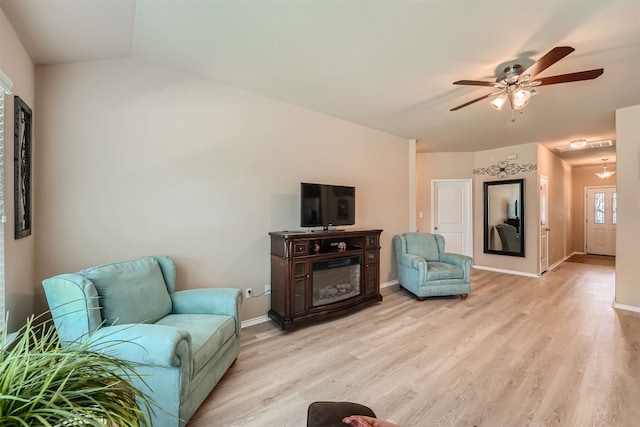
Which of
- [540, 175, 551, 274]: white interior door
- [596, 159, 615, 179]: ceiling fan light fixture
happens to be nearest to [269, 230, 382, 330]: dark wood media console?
[540, 175, 551, 274]: white interior door

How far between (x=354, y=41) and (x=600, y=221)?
9146 mm

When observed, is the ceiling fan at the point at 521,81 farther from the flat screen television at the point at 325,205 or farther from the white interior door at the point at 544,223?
the white interior door at the point at 544,223

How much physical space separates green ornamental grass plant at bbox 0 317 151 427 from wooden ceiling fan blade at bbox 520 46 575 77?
275 centimetres

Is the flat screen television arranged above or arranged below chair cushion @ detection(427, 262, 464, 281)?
above

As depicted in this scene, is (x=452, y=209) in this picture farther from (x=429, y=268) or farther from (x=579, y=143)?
(x=429, y=268)

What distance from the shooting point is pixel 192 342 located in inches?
64.5

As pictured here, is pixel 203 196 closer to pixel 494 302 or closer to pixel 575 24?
pixel 575 24

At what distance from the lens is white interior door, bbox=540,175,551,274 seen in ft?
16.9

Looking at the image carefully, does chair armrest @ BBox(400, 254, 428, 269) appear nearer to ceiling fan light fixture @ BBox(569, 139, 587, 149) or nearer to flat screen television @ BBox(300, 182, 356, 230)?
flat screen television @ BBox(300, 182, 356, 230)

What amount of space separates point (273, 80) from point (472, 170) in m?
4.87

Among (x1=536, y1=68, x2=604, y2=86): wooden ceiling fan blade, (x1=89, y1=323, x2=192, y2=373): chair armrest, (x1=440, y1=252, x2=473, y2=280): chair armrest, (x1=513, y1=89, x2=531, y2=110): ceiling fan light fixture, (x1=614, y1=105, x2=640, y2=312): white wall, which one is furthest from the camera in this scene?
(x1=440, y1=252, x2=473, y2=280): chair armrest

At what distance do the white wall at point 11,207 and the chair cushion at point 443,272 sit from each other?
155 inches

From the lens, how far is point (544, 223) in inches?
210

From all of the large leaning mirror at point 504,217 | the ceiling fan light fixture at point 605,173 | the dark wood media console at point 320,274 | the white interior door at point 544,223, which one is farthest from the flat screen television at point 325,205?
the ceiling fan light fixture at point 605,173
